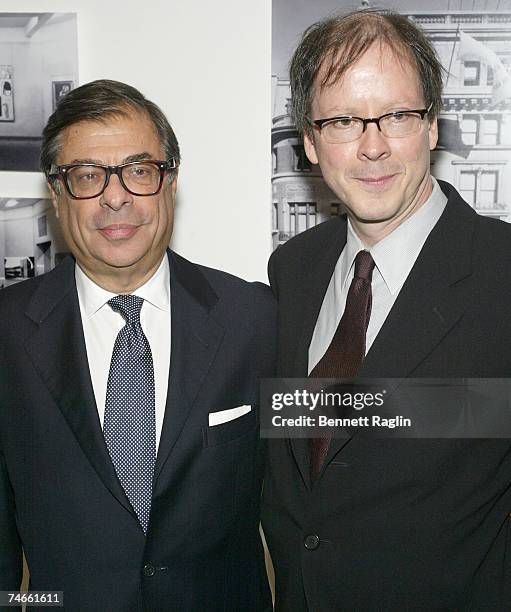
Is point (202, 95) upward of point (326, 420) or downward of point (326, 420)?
upward

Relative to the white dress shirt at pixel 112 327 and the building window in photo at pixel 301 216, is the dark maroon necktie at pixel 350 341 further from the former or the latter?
the building window in photo at pixel 301 216

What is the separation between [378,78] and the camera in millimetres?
1775

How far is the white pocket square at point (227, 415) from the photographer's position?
75.3 inches

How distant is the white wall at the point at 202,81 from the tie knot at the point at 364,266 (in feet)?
2.13

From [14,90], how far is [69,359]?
1.06 m

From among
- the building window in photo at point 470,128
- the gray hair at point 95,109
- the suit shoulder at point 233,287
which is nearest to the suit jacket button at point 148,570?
the suit shoulder at point 233,287

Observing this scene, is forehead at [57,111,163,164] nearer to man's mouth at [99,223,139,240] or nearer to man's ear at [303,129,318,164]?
man's mouth at [99,223,139,240]

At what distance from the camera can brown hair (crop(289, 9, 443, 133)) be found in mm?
1808

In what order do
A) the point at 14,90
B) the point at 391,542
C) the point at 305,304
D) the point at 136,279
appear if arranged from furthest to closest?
the point at 14,90 → the point at 305,304 → the point at 136,279 → the point at 391,542

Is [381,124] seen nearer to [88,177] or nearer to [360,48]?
[360,48]

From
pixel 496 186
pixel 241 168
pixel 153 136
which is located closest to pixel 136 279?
pixel 153 136

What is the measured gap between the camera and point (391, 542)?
1800mm

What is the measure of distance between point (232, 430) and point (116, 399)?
313 millimetres

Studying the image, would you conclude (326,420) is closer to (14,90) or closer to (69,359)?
(69,359)
